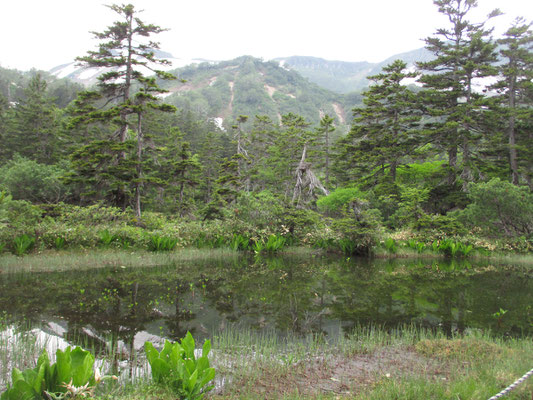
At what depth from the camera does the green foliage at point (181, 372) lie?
9.12 ft

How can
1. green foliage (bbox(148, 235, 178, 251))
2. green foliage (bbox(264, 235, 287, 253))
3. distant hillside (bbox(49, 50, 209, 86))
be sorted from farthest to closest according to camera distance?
distant hillside (bbox(49, 50, 209, 86))
green foliage (bbox(264, 235, 287, 253))
green foliage (bbox(148, 235, 178, 251))

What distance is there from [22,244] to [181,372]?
407 inches

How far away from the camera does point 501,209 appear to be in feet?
50.1

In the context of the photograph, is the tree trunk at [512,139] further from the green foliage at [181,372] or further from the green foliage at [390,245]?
the green foliage at [181,372]

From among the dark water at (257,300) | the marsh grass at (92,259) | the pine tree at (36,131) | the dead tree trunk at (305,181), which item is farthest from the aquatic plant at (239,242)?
the pine tree at (36,131)

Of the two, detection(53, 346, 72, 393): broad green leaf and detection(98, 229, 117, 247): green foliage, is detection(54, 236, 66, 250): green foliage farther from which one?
detection(53, 346, 72, 393): broad green leaf

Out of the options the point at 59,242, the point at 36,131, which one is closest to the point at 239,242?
the point at 59,242

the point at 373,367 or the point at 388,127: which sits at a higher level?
the point at 388,127

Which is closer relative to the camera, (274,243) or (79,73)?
(274,243)

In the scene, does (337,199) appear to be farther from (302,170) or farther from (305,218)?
(305,218)

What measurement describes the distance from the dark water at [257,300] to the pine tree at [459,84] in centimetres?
1274

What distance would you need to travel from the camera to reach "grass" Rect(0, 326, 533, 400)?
2.98 metres

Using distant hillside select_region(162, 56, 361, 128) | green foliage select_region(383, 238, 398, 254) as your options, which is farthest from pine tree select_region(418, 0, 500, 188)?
distant hillside select_region(162, 56, 361, 128)

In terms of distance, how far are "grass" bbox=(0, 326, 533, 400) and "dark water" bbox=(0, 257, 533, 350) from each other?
91 cm
